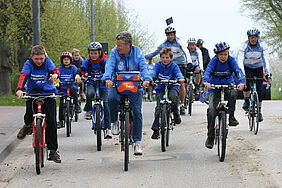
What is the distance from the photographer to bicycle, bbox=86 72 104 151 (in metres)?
8.88

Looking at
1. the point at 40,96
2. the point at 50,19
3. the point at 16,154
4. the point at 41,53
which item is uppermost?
the point at 50,19

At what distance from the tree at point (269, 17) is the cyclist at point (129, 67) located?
118ft

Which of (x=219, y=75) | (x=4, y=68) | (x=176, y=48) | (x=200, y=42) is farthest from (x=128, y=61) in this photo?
(x=4, y=68)

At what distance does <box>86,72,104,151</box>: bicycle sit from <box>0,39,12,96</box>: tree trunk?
1791 centimetres

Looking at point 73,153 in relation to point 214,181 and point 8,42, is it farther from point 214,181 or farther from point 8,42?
point 8,42

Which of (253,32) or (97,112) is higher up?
(253,32)

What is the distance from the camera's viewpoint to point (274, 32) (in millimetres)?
42562

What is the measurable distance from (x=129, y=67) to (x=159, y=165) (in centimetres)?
145

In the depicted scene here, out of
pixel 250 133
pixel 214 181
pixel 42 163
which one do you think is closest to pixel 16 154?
pixel 42 163

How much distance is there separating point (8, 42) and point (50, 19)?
2717mm

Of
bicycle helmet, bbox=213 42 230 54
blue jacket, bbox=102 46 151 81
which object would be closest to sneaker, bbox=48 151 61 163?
blue jacket, bbox=102 46 151 81

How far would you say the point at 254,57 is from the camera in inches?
428

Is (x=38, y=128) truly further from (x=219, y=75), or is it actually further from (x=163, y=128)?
(x=219, y=75)

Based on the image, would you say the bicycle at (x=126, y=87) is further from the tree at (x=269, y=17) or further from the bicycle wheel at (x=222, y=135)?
the tree at (x=269, y=17)
